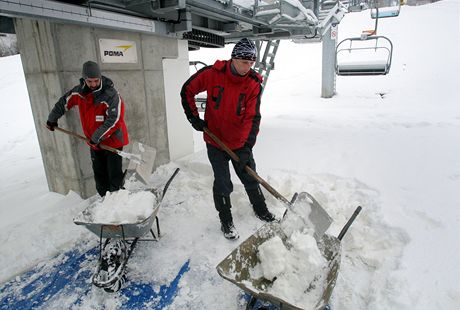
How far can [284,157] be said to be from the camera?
4.48 m

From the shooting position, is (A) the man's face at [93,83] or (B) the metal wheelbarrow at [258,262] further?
(A) the man's face at [93,83]

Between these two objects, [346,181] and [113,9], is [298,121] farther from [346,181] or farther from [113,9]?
[113,9]

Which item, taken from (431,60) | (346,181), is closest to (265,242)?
(346,181)

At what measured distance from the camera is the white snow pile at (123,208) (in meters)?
2.39

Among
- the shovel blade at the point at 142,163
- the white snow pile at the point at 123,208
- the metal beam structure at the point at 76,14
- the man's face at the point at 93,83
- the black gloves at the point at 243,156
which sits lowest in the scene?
the white snow pile at the point at 123,208

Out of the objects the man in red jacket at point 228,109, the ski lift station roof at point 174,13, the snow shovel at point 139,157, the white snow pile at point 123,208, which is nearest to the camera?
the white snow pile at point 123,208

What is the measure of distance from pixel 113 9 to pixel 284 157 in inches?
121

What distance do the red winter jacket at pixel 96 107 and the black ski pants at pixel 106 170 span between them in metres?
0.24

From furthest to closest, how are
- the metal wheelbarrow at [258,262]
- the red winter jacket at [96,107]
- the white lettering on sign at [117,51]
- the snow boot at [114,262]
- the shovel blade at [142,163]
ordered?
the white lettering on sign at [117,51] < the shovel blade at [142,163] < the red winter jacket at [96,107] < the snow boot at [114,262] < the metal wheelbarrow at [258,262]

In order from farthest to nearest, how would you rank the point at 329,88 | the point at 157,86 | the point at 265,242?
the point at 329,88, the point at 157,86, the point at 265,242

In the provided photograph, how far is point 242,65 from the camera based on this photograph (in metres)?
2.54

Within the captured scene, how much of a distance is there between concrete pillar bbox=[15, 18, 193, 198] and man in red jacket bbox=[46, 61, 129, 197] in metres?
0.32

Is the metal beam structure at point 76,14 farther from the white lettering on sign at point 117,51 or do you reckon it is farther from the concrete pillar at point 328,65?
the concrete pillar at point 328,65

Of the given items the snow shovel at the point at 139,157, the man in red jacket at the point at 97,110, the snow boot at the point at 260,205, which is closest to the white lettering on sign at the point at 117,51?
the man in red jacket at the point at 97,110
